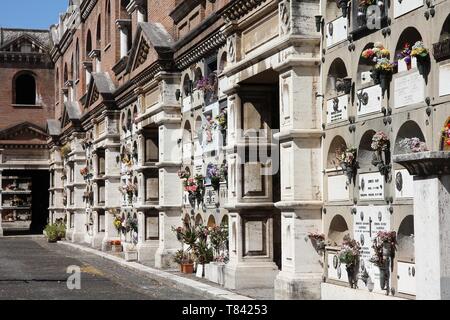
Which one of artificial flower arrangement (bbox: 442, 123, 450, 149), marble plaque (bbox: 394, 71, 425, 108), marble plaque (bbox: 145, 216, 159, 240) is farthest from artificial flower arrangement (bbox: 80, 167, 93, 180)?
artificial flower arrangement (bbox: 442, 123, 450, 149)

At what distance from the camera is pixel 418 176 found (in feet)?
29.0

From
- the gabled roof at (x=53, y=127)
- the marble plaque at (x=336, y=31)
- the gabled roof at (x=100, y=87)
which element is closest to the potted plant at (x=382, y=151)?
the marble plaque at (x=336, y=31)

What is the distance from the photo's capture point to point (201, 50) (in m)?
20.0

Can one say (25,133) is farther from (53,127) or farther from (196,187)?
(196,187)

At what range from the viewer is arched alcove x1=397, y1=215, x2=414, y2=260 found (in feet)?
35.8

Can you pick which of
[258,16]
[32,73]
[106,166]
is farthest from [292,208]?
[32,73]

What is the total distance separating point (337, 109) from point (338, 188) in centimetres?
117

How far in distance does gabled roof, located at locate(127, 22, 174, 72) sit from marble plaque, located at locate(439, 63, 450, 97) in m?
12.8

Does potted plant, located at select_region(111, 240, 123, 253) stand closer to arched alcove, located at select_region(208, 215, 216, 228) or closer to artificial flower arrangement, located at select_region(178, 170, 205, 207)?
artificial flower arrangement, located at select_region(178, 170, 205, 207)

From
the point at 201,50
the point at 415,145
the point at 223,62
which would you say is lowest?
the point at 415,145

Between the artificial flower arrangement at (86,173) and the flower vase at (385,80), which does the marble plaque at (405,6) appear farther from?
the artificial flower arrangement at (86,173)

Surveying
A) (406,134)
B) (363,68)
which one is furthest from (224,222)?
(406,134)

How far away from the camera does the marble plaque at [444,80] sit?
983cm

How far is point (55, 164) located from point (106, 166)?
14.3 metres
